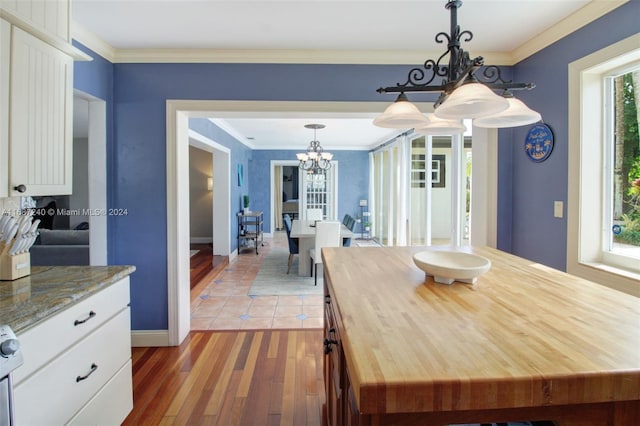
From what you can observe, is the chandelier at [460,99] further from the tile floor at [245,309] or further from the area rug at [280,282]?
the area rug at [280,282]

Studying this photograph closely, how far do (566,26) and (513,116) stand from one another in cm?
140

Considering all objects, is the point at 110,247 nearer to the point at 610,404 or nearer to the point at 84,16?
the point at 84,16

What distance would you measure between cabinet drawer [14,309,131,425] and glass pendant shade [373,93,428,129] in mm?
1711

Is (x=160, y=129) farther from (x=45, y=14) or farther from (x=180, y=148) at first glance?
(x=45, y=14)

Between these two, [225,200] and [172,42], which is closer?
[172,42]

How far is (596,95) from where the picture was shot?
212cm

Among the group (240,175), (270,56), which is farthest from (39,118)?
(240,175)

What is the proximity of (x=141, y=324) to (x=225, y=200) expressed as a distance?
3584 millimetres

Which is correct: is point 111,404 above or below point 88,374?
below

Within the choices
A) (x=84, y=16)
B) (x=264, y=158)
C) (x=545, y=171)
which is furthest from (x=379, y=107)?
(x=264, y=158)

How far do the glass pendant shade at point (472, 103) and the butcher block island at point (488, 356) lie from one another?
0.70 metres

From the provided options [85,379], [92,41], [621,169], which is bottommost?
[85,379]

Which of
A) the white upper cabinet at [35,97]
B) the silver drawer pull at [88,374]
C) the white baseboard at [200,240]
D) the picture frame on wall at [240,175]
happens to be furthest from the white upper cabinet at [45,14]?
the white baseboard at [200,240]

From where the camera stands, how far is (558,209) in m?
2.37
